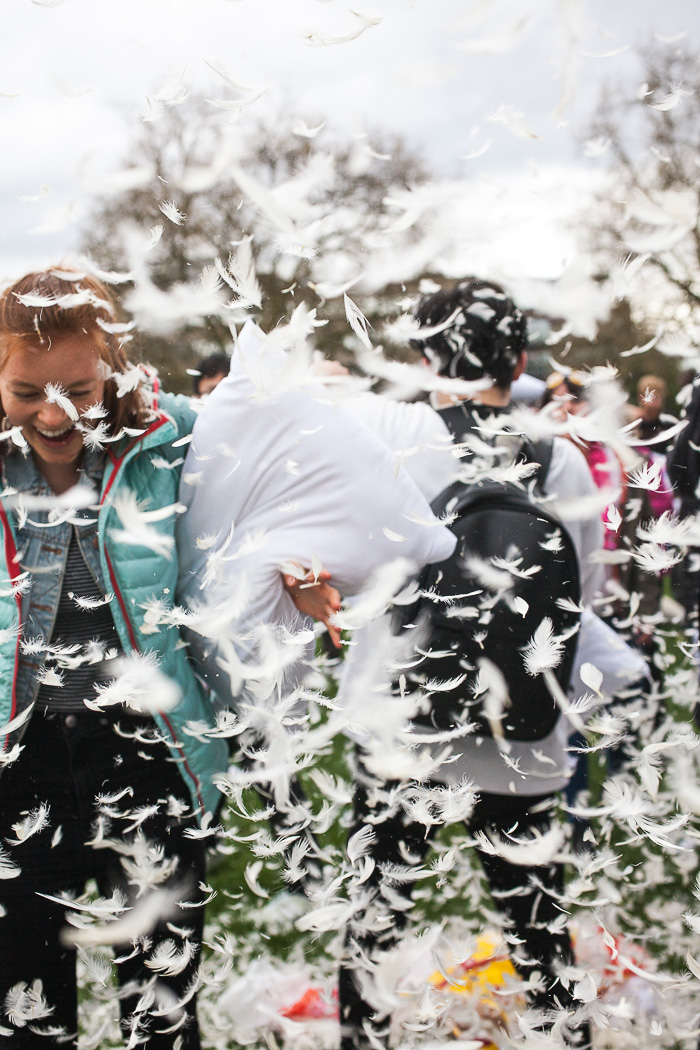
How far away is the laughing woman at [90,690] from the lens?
1.70 m

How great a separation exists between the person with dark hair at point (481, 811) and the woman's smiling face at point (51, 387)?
33.0 inches

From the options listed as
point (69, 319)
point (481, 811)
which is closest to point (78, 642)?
point (69, 319)

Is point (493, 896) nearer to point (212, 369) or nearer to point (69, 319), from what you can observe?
point (69, 319)

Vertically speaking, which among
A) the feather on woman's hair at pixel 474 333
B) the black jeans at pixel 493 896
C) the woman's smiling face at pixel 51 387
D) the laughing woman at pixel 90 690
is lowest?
the black jeans at pixel 493 896

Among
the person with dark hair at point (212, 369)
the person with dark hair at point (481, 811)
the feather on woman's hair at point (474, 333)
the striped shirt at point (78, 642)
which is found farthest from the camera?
the person with dark hair at point (212, 369)

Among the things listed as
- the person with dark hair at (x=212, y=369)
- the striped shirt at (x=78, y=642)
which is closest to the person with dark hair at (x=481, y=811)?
the striped shirt at (x=78, y=642)

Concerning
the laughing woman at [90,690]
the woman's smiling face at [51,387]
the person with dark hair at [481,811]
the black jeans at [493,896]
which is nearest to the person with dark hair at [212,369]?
the person with dark hair at [481,811]

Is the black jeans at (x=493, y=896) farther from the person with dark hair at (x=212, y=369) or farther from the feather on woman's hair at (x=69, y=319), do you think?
the person with dark hair at (x=212, y=369)

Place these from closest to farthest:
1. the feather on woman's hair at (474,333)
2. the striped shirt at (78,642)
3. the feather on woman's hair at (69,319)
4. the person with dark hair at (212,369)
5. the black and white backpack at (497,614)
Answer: the feather on woman's hair at (69,319)
the striped shirt at (78,642)
the black and white backpack at (497,614)
the feather on woman's hair at (474,333)
the person with dark hair at (212,369)

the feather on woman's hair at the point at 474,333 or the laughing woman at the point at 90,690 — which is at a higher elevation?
the feather on woman's hair at the point at 474,333

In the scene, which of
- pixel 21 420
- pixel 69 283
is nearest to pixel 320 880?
pixel 21 420

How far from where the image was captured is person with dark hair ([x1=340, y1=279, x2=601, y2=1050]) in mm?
1991

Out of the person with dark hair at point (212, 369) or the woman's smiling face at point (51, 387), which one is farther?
the person with dark hair at point (212, 369)

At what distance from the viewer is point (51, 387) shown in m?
1.64
